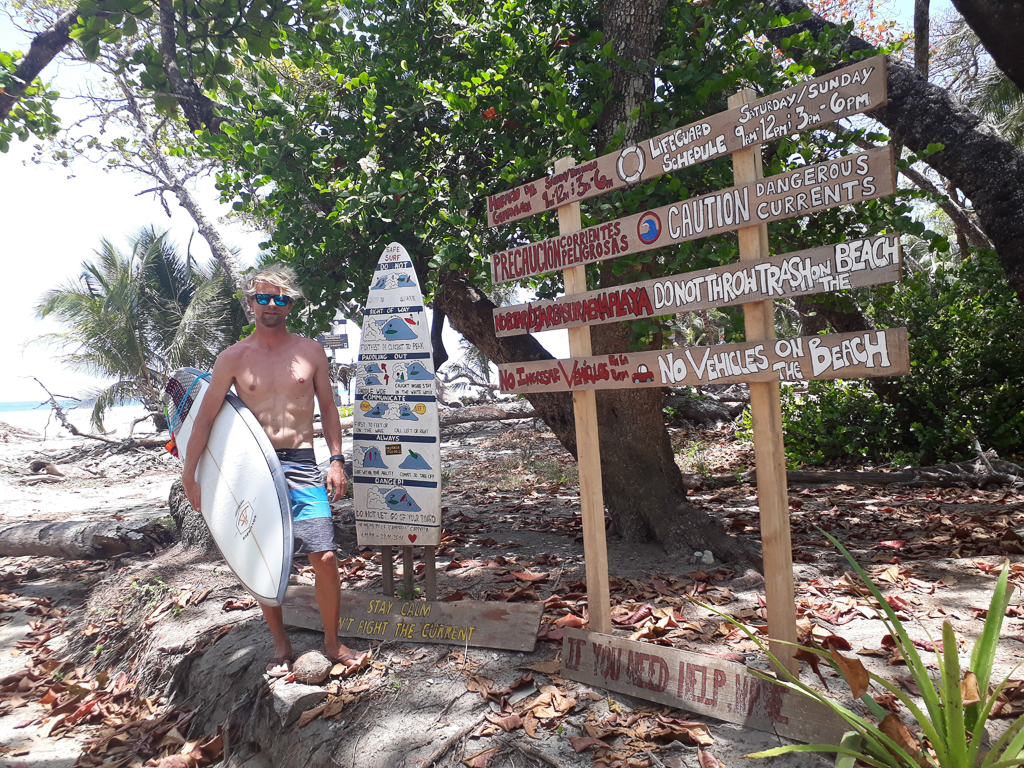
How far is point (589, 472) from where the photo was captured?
313 centimetres

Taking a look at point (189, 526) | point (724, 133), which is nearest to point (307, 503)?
point (724, 133)

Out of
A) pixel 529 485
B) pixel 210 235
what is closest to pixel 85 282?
pixel 210 235

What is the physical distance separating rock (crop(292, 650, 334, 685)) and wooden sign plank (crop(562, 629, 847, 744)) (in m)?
1.17

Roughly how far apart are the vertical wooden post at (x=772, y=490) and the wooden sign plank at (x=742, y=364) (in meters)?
0.08

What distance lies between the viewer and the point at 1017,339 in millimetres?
6484

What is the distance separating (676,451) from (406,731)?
23.5 feet

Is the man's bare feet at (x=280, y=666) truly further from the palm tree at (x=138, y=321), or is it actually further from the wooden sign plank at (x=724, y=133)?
the palm tree at (x=138, y=321)

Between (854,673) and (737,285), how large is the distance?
1.43m

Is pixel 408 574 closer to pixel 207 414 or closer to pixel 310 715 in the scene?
pixel 310 715

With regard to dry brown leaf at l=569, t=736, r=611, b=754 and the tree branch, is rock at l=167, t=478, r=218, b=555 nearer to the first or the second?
the tree branch

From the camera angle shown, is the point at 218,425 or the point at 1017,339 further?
the point at 1017,339

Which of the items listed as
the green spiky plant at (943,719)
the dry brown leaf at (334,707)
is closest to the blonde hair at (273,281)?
the dry brown leaf at (334,707)

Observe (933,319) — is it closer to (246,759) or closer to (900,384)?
(900,384)

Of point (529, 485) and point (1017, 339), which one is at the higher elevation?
point (1017, 339)
